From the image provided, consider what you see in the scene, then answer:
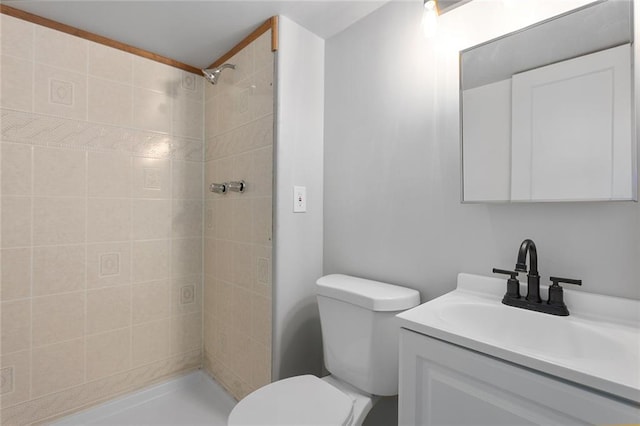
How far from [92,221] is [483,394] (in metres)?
1.88

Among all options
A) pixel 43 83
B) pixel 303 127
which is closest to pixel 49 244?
pixel 43 83

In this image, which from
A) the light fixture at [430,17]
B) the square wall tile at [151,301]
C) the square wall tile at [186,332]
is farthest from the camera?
the square wall tile at [186,332]

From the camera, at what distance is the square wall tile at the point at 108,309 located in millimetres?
1637

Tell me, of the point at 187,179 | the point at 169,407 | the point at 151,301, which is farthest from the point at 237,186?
the point at 169,407

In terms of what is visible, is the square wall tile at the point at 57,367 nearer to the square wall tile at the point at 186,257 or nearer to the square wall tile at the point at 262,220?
the square wall tile at the point at 186,257

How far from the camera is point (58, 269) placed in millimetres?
1543

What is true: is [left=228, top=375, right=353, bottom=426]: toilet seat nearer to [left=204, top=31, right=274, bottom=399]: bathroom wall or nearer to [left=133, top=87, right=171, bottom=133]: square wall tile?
[left=204, top=31, right=274, bottom=399]: bathroom wall

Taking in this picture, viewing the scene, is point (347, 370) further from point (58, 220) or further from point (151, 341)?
point (58, 220)

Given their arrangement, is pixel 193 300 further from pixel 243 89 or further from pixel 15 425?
pixel 243 89

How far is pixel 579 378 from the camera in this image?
0.58 metres

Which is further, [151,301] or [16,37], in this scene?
[151,301]

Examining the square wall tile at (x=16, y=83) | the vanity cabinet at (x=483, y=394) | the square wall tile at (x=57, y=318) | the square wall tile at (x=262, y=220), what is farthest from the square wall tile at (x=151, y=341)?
the vanity cabinet at (x=483, y=394)

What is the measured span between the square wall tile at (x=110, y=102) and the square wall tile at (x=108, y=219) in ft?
1.44

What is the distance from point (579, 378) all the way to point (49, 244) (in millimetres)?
2059
